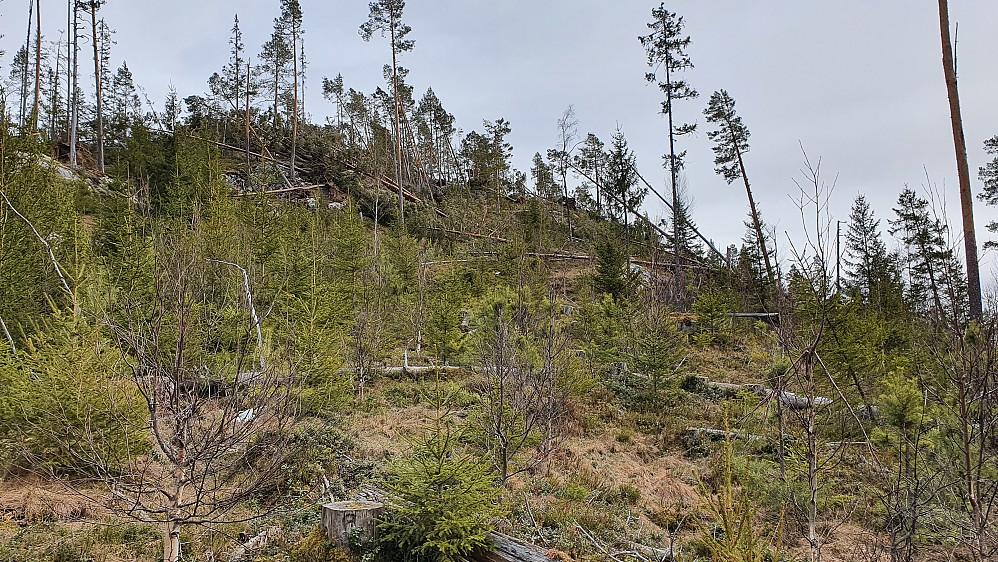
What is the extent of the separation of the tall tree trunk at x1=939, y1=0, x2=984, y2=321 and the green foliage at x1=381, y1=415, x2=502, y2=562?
20.9 ft

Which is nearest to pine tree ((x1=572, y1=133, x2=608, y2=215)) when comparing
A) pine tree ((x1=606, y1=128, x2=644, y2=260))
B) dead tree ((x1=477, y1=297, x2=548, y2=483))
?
pine tree ((x1=606, y1=128, x2=644, y2=260))

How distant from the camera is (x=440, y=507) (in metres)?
4.99

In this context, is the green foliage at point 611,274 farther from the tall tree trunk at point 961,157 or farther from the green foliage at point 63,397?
the green foliage at point 63,397

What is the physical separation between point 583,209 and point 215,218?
3595 cm

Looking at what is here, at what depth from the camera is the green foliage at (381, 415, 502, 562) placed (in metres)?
4.90

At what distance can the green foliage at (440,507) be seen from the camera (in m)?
4.90

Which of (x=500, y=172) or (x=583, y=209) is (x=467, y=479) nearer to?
(x=500, y=172)

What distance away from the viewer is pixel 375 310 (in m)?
14.2

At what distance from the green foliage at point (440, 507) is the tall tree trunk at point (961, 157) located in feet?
20.9

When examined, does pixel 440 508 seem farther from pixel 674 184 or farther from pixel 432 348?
pixel 674 184

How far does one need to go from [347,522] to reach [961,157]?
29.5 ft

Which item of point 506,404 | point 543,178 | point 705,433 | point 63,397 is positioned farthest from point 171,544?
point 543,178

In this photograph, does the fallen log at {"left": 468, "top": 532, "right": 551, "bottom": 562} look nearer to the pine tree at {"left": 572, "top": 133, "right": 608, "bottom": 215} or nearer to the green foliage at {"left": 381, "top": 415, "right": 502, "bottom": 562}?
the green foliage at {"left": 381, "top": 415, "right": 502, "bottom": 562}

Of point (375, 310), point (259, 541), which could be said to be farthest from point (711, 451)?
point (375, 310)
